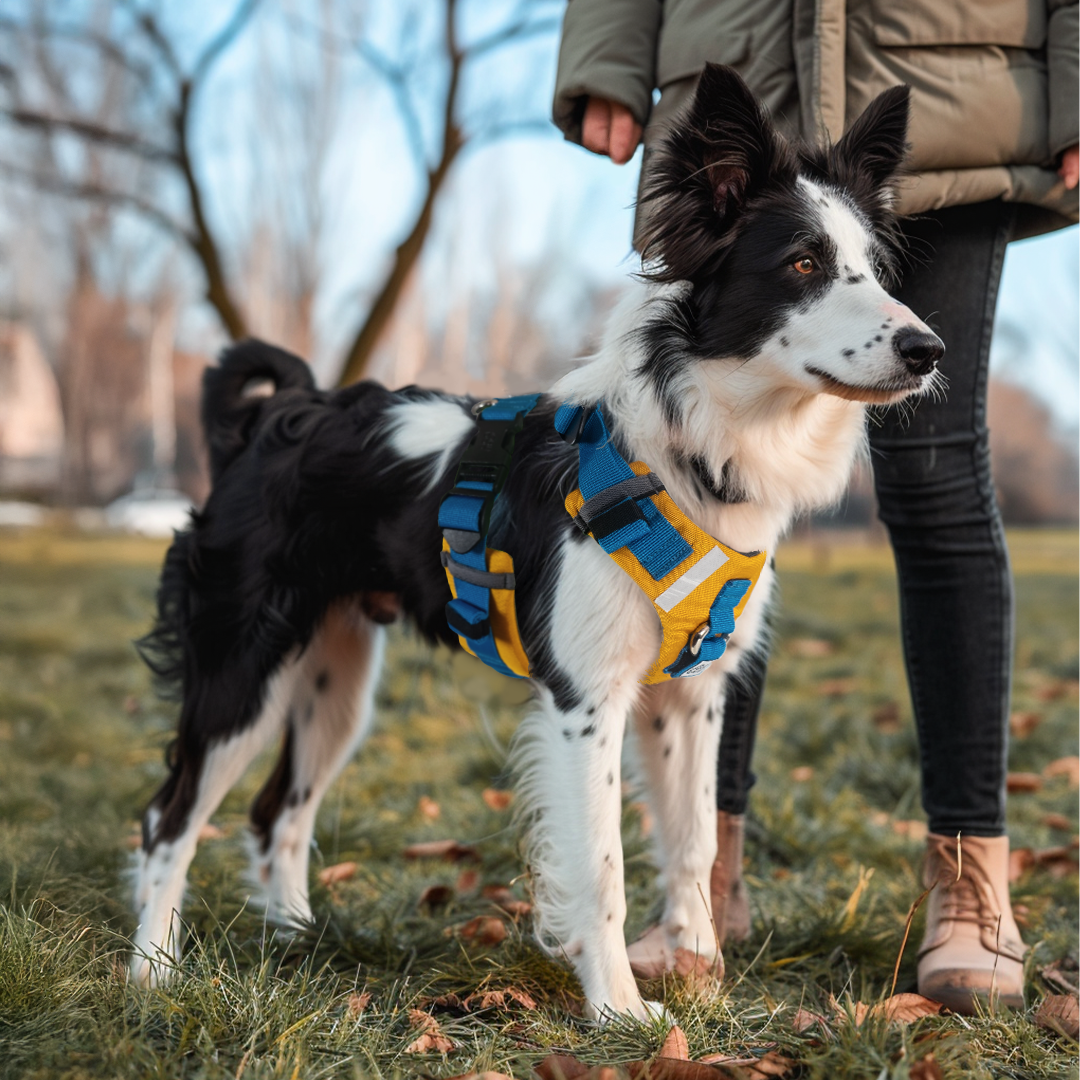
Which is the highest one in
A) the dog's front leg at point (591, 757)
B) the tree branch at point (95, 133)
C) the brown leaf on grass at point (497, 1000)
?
the tree branch at point (95, 133)

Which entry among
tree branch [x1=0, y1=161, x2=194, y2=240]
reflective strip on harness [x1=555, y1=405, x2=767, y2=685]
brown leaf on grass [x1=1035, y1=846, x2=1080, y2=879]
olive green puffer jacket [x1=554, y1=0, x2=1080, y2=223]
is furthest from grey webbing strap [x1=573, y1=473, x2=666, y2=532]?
tree branch [x1=0, y1=161, x2=194, y2=240]

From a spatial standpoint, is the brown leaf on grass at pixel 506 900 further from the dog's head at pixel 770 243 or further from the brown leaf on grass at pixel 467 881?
the dog's head at pixel 770 243

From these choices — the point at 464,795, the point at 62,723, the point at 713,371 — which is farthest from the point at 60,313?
the point at 713,371

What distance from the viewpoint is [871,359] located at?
195 cm

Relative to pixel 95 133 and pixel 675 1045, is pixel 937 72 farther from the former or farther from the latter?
pixel 95 133

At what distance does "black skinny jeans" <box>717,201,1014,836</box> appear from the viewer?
2.34 m

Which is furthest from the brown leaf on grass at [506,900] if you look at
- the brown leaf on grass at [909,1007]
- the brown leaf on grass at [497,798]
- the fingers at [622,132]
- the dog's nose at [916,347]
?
the fingers at [622,132]

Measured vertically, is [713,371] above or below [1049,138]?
below

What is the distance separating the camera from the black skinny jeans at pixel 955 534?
2.34 metres

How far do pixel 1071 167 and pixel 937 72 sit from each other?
364 mm

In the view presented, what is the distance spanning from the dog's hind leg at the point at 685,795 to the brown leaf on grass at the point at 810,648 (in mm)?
4216

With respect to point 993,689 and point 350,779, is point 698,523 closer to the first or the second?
point 993,689

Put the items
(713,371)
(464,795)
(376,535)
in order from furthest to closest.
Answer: (464,795)
(376,535)
(713,371)

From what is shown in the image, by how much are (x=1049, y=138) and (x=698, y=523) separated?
3.80ft
